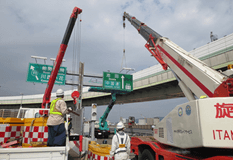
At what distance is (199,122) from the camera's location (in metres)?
2.51

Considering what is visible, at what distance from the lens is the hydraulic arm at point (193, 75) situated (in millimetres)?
3516

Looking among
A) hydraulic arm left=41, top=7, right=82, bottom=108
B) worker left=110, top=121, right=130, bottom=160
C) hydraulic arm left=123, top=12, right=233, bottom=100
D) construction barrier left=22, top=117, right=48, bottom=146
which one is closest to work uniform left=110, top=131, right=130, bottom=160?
worker left=110, top=121, right=130, bottom=160

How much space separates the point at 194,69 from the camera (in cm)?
480

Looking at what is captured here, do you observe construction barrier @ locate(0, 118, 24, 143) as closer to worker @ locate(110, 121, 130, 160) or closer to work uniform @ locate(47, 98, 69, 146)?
work uniform @ locate(47, 98, 69, 146)

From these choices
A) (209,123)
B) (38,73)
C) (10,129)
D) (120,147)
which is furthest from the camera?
(38,73)

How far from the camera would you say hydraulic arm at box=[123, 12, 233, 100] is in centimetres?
352

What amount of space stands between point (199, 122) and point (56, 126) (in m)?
3.11

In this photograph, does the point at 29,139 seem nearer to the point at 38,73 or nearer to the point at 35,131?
the point at 35,131

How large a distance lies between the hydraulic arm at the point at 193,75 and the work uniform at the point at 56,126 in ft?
11.9

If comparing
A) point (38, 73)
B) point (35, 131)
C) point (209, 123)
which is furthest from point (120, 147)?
point (38, 73)

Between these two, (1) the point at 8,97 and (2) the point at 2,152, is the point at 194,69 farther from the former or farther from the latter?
(1) the point at 8,97

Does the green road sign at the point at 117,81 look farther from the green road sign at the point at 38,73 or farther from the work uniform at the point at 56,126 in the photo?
the work uniform at the point at 56,126

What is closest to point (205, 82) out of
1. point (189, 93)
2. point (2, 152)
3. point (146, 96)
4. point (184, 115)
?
point (189, 93)

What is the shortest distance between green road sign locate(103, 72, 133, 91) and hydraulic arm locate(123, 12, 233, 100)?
12.8 metres
